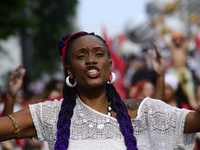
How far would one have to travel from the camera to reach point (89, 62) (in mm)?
2855

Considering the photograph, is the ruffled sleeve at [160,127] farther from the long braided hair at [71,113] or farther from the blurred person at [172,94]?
the blurred person at [172,94]

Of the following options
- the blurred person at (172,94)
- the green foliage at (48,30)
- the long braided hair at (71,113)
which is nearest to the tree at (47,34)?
the green foliage at (48,30)

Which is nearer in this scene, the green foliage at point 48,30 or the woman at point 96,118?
the woman at point 96,118

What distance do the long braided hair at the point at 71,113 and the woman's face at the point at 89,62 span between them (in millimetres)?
104

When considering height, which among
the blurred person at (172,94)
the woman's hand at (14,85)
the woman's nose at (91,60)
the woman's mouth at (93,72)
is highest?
the woman's nose at (91,60)

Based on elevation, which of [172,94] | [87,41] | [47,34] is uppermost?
[47,34]

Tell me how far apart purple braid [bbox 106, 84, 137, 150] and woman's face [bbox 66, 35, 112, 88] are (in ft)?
0.54

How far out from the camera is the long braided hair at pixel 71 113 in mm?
2773

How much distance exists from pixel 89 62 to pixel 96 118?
15.7 inches

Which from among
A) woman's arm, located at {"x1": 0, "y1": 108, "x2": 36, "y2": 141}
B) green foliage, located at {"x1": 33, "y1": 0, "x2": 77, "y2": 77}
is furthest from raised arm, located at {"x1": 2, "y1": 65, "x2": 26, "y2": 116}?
green foliage, located at {"x1": 33, "y1": 0, "x2": 77, "y2": 77}

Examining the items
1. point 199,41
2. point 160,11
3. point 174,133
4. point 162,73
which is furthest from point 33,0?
point 174,133

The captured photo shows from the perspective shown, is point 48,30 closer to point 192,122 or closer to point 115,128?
point 115,128

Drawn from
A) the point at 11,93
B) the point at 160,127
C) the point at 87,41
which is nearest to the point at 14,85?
the point at 11,93

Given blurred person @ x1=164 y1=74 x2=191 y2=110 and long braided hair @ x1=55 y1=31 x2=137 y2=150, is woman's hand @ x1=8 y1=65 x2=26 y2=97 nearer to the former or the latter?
long braided hair @ x1=55 y1=31 x2=137 y2=150
